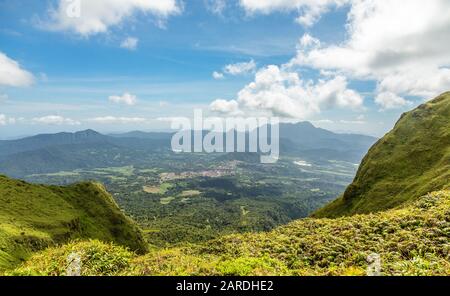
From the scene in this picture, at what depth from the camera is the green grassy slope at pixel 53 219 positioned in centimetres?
4662

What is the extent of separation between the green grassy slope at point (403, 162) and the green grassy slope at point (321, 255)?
39564 millimetres

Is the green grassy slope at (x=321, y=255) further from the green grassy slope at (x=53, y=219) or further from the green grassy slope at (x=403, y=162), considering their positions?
the green grassy slope at (x=403, y=162)

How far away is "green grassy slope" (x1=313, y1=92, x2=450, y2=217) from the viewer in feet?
217

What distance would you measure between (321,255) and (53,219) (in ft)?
215

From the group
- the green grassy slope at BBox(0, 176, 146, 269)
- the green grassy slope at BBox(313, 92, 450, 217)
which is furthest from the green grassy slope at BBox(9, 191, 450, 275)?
the green grassy slope at BBox(313, 92, 450, 217)

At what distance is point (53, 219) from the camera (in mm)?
68812

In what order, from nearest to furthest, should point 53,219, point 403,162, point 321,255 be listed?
point 321,255, point 53,219, point 403,162

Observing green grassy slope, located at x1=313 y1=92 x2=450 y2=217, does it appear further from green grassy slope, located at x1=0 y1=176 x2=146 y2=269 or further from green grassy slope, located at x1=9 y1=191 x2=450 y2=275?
green grassy slope, located at x1=0 y1=176 x2=146 y2=269

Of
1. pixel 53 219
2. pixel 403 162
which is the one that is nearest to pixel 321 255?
pixel 53 219

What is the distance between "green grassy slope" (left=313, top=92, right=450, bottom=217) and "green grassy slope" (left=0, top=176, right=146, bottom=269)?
5931cm

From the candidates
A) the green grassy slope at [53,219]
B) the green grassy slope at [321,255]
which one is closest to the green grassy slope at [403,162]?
the green grassy slope at [321,255]

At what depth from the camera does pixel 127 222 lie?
97250mm

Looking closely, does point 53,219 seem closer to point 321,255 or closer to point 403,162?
point 321,255
